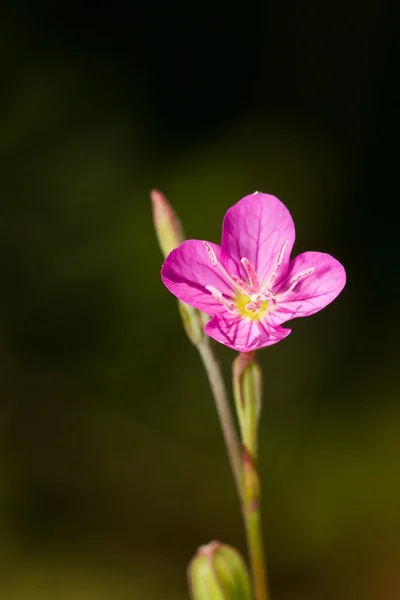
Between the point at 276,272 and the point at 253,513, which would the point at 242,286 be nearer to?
the point at 276,272

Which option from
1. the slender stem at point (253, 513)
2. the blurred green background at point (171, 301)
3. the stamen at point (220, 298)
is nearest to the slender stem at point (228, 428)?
the slender stem at point (253, 513)

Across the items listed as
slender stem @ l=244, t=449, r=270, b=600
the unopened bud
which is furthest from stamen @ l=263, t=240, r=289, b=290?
slender stem @ l=244, t=449, r=270, b=600

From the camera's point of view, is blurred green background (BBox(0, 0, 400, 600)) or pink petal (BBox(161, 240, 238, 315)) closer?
pink petal (BBox(161, 240, 238, 315))

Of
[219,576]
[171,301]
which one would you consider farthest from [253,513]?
[171,301]

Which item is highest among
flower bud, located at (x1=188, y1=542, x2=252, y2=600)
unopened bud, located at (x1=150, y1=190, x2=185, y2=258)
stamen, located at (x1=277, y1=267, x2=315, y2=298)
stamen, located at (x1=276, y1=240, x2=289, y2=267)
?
unopened bud, located at (x1=150, y1=190, x2=185, y2=258)

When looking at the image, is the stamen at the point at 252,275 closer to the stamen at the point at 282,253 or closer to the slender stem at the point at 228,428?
the stamen at the point at 282,253

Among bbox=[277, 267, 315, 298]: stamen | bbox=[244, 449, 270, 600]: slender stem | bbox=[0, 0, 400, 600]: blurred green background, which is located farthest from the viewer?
bbox=[0, 0, 400, 600]: blurred green background

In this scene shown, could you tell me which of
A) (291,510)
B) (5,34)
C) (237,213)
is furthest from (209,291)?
(5,34)

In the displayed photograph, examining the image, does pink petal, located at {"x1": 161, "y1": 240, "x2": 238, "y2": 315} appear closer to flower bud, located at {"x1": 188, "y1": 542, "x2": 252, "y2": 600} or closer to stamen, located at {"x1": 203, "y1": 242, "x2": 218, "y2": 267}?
stamen, located at {"x1": 203, "y1": 242, "x2": 218, "y2": 267}
